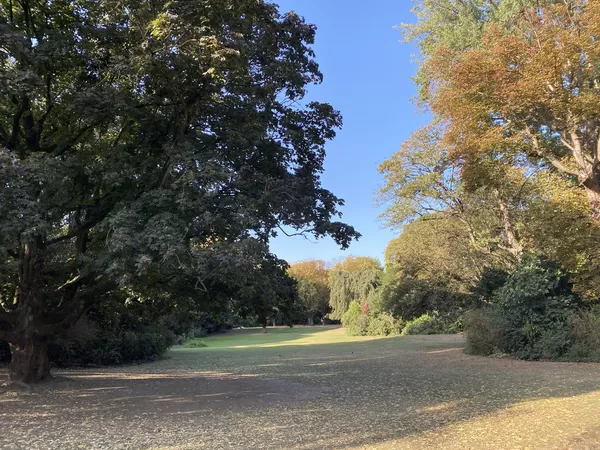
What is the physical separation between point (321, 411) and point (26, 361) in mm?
8190

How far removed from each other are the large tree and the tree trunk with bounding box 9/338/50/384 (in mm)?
37

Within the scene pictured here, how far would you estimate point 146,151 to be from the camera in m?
11.3

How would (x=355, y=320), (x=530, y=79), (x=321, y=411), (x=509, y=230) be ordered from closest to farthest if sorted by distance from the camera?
(x=321, y=411)
(x=530, y=79)
(x=509, y=230)
(x=355, y=320)

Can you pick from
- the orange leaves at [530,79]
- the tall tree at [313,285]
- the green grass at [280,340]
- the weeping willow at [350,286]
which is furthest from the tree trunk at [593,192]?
the tall tree at [313,285]

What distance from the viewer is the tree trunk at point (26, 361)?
11.9 m

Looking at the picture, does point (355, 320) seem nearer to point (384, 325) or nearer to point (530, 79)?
point (384, 325)

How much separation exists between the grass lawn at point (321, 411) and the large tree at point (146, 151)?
8.34 feet

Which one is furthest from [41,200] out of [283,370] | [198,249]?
[283,370]

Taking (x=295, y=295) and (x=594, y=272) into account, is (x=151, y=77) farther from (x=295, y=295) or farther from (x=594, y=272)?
(x=594, y=272)

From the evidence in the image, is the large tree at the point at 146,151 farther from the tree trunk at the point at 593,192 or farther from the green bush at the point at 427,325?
the green bush at the point at 427,325

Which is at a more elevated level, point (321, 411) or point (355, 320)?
point (355, 320)

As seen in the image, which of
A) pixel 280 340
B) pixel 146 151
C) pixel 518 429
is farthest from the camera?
pixel 280 340

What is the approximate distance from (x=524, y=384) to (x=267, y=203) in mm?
8291

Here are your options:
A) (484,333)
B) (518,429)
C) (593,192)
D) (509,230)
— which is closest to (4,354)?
(518,429)
